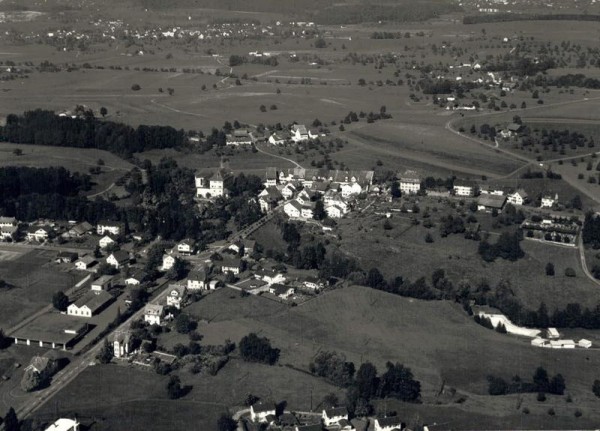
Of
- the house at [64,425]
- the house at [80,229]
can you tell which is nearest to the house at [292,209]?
the house at [80,229]

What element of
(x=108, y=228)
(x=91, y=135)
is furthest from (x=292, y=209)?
(x=91, y=135)

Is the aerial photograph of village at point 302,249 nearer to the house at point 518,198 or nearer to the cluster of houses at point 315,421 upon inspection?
the cluster of houses at point 315,421

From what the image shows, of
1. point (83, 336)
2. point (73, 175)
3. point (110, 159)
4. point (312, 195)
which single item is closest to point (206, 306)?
point (83, 336)

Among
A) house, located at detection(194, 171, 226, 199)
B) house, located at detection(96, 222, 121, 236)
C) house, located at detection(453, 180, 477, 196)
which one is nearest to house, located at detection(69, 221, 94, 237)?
house, located at detection(96, 222, 121, 236)

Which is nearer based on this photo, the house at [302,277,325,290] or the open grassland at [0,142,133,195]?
the house at [302,277,325,290]

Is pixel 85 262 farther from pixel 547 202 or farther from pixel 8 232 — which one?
pixel 547 202

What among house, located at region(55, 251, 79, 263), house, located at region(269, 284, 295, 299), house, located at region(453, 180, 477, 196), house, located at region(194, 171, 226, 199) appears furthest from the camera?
house, located at region(194, 171, 226, 199)

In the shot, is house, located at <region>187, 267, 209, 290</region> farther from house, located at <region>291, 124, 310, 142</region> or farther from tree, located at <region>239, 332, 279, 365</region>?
house, located at <region>291, 124, 310, 142</region>

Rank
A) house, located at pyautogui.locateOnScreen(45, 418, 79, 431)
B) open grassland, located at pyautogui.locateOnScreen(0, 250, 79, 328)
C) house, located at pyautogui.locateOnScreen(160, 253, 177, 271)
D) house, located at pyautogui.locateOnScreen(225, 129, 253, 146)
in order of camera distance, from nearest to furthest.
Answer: house, located at pyautogui.locateOnScreen(45, 418, 79, 431)
open grassland, located at pyautogui.locateOnScreen(0, 250, 79, 328)
house, located at pyautogui.locateOnScreen(160, 253, 177, 271)
house, located at pyautogui.locateOnScreen(225, 129, 253, 146)
